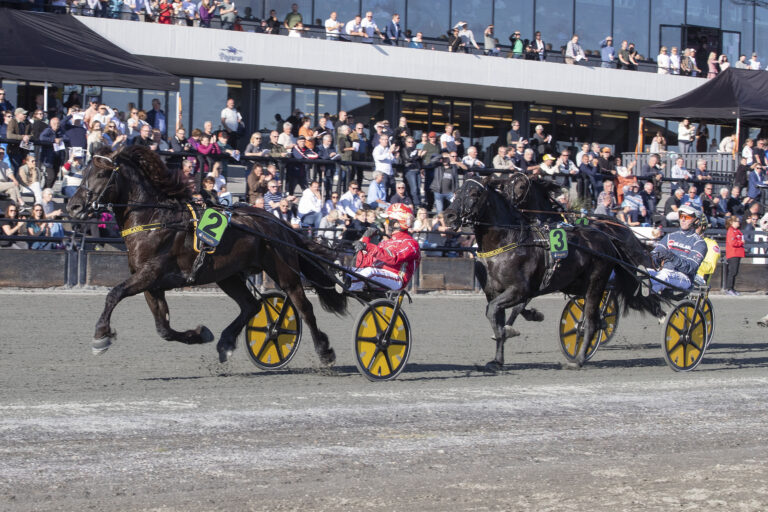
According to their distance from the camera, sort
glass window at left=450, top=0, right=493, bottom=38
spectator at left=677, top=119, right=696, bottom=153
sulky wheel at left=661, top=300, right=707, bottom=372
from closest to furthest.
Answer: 1. sulky wheel at left=661, top=300, right=707, bottom=372
2. spectator at left=677, top=119, right=696, bottom=153
3. glass window at left=450, top=0, right=493, bottom=38

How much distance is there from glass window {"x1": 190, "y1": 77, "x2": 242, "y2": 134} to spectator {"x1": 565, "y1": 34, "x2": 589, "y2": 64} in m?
8.35

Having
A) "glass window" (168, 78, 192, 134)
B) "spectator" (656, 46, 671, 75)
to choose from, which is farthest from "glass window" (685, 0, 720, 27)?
"glass window" (168, 78, 192, 134)

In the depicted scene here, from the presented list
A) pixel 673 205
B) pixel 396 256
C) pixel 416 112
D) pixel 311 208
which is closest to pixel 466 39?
pixel 416 112

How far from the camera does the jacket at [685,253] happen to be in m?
10.2

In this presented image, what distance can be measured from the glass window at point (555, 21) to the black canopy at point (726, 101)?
207 inches

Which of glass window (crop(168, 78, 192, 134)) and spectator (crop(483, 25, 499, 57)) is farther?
spectator (crop(483, 25, 499, 57))

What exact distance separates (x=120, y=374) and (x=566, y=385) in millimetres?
3567

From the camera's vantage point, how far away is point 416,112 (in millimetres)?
27062

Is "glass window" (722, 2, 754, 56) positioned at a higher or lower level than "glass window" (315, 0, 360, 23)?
higher

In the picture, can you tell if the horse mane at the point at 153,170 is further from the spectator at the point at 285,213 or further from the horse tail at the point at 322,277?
the spectator at the point at 285,213

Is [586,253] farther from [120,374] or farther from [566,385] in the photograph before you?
[120,374]

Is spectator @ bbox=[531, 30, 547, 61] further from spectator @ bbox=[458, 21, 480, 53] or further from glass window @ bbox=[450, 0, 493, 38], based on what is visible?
spectator @ bbox=[458, 21, 480, 53]

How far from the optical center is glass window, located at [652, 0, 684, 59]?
29.1m

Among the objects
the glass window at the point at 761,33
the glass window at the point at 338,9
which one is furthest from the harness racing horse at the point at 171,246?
the glass window at the point at 761,33
